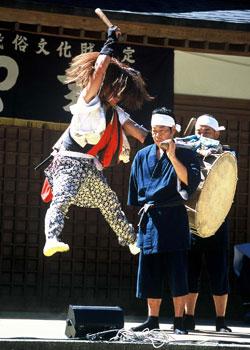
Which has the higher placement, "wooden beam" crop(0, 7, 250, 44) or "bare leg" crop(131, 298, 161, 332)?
"wooden beam" crop(0, 7, 250, 44)

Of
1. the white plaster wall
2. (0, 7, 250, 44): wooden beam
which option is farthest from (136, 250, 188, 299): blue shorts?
the white plaster wall

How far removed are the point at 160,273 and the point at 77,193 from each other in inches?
49.9

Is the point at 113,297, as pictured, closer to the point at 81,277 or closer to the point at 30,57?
the point at 81,277

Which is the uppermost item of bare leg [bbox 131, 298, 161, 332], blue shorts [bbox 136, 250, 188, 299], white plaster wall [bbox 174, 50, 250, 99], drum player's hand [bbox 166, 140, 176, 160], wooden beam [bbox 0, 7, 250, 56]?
wooden beam [bbox 0, 7, 250, 56]

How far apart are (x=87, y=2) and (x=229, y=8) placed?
6.32ft

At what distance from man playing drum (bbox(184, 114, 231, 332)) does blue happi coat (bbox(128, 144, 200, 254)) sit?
502 mm

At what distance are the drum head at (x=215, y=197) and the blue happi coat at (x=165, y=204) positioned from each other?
0.20 m

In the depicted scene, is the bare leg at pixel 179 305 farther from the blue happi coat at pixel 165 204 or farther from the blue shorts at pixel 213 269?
the blue shorts at pixel 213 269

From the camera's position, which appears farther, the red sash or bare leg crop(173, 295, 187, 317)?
bare leg crop(173, 295, 187, 317)

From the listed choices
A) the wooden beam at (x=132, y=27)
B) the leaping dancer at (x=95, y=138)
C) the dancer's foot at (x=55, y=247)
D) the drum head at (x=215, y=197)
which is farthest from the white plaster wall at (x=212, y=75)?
the dancer's foot at (x=55, y=247)

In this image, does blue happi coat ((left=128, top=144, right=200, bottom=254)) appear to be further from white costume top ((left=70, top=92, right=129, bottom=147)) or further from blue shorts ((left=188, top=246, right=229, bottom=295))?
white costume top ((left=70, top=92, right=129, bottom=147))

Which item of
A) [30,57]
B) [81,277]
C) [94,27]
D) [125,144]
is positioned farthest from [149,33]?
[81,277]

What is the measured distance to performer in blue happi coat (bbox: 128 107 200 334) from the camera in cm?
837

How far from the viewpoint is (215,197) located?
881 centimetres
